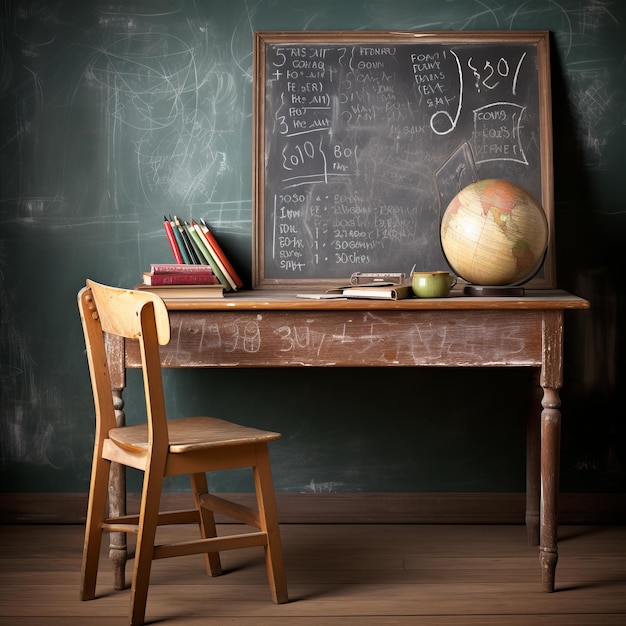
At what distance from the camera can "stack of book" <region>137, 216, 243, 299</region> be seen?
9.23 ft

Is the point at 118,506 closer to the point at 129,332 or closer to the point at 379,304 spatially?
the point at 129,332

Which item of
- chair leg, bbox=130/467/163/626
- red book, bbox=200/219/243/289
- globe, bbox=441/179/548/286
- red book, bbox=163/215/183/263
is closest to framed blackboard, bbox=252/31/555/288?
red book, bbox=200/219/243/289

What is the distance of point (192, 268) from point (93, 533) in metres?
0.87

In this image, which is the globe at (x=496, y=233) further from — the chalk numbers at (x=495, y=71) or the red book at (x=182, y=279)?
the red book at (x=182, y=279)

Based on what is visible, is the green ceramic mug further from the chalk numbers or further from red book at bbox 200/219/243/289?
the chalk numbers

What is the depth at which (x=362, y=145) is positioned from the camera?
323cm

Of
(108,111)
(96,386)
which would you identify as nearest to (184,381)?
(96,386)

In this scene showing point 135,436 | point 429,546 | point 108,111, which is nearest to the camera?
point 135,436

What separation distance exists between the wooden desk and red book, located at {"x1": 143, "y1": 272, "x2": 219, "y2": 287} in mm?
200

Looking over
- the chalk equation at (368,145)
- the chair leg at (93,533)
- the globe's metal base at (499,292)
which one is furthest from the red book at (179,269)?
the globe's metal base at (499,292)

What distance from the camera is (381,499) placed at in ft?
10.9

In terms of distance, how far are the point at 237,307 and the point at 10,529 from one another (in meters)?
1.38

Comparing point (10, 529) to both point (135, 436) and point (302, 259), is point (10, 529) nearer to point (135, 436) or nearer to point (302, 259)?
point (135, 436)

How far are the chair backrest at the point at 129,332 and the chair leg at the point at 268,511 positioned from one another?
292 millimetres
